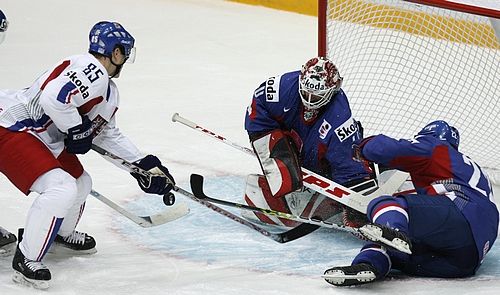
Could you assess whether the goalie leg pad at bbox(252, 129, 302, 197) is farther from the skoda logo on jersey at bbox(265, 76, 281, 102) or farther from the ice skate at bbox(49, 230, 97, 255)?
the ice skate at bbox(49, 230, 97, 255)

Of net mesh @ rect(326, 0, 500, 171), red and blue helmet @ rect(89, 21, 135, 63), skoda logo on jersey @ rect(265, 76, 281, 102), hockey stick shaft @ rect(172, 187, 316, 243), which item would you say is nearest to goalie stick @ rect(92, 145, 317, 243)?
hockey stick shaft @ rect(172, 187, 316, 243)

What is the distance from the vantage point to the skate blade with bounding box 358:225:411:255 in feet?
11.2

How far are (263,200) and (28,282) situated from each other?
1.08 m

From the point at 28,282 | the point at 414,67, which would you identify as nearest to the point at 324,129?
the point at 414,67

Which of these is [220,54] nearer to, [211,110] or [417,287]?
[211,110]

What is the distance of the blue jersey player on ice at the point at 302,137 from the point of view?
4090 millimetres

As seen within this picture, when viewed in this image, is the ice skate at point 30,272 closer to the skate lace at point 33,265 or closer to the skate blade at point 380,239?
the skate lace at point 33,265

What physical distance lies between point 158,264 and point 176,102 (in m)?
2.34

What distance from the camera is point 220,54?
7.09 metres

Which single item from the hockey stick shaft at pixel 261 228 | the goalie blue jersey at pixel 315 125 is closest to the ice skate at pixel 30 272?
the hockey stick shaft at pixel 261 228

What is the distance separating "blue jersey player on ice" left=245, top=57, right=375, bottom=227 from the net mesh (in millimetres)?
941

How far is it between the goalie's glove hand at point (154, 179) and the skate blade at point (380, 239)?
71 centimetres

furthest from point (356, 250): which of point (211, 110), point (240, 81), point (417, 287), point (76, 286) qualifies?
point (240, 81)

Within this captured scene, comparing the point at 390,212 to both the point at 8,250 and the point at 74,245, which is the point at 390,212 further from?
the point at 8,250
